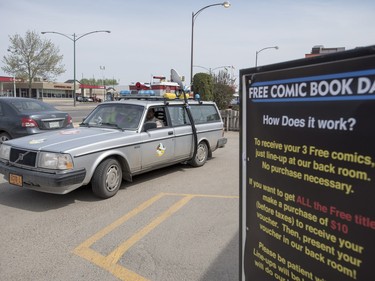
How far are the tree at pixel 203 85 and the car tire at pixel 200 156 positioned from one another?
35.8 feet

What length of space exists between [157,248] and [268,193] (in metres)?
2.19

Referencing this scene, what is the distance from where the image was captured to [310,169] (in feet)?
5.47

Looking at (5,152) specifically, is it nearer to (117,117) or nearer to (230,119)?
(117,117)

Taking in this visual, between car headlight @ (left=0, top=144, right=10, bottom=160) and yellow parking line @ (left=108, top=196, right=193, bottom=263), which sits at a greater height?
car headlight @ (left=0, top=144, right=10, bottom=160)

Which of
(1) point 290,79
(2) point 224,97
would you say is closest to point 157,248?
(1) point 290,79

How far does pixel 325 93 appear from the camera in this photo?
5.08ft

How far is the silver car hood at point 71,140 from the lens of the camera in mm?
5065

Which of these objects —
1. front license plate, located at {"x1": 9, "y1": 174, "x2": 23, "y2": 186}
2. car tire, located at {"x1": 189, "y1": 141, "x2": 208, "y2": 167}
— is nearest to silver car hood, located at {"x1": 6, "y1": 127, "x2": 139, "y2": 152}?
front license plate, located at {"x1": 9, "y1": 174, "x2": 23, "y2": 186}

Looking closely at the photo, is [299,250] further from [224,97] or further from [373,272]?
[224,97]

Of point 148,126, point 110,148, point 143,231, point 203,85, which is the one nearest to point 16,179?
point 110,148

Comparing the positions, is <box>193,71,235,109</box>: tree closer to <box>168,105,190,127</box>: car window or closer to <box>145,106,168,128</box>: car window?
<box>168,105,190,127</box>: car window

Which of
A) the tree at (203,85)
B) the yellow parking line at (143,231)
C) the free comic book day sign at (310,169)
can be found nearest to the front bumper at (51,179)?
the yellow parking line at (143,231)

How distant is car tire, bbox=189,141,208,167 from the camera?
7772 mm

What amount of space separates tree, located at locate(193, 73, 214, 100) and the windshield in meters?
12.4
